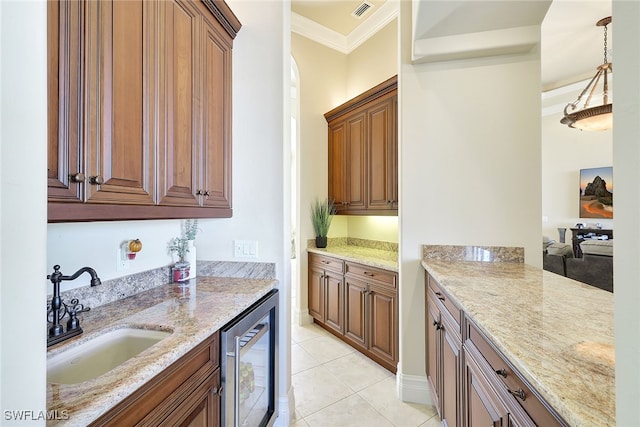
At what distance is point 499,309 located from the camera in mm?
1068

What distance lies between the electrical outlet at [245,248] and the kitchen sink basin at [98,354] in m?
0.81

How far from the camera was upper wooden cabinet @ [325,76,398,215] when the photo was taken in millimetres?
2768

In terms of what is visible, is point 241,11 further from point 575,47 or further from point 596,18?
point 575,47

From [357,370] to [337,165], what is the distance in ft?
7.31

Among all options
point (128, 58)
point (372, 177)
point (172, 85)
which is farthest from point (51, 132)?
point (372, 177)

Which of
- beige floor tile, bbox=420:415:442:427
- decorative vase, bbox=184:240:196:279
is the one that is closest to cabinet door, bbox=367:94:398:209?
beige floor tile, bbox=420:415:442:427

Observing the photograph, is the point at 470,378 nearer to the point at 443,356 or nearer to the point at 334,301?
the point at 443,356

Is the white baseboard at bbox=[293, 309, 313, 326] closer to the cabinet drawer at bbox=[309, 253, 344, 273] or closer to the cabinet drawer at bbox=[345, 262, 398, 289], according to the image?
the cabinet drawer at bbox=[309, 253, 344, 273]

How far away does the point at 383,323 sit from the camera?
2.50 metres

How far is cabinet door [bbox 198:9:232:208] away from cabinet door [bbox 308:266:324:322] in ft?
5.87

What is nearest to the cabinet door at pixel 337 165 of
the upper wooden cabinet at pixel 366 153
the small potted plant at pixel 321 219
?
the upper wooden cabinet at pixel 366 153

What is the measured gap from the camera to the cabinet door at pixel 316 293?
329 cm

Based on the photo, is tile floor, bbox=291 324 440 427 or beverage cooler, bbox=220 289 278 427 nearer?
beverage cooler, bbox=220 289 278 427

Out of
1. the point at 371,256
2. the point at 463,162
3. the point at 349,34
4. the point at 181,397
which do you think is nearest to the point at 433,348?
the point at 371,256
